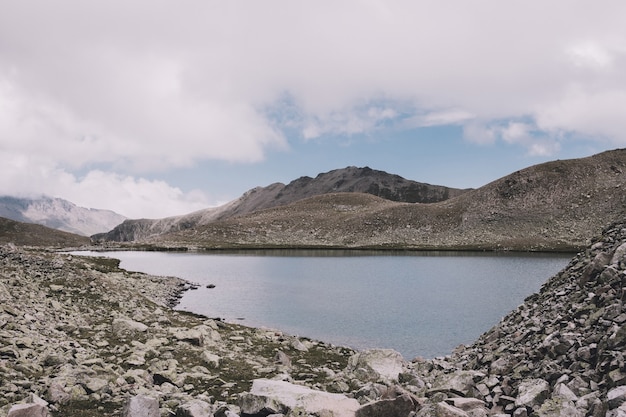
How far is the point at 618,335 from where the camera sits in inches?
531

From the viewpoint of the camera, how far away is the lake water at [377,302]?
36.3 m

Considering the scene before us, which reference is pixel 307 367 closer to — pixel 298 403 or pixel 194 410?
pixel 298 403

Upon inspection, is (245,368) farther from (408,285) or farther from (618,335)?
(408,285)

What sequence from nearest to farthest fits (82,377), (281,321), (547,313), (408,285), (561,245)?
1. (82,377)
2. (547,313)
3. (281,321)
4. (408,285)
5. (561,245)

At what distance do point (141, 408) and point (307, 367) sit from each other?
41.1 feet

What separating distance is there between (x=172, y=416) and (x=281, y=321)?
29.9 meters

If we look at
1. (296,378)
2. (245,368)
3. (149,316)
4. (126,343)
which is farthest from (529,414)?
(149,316)

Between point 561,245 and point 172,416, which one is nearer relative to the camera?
point 172,416

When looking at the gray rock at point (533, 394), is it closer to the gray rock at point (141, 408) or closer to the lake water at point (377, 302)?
the gray rock at point (141, 408)

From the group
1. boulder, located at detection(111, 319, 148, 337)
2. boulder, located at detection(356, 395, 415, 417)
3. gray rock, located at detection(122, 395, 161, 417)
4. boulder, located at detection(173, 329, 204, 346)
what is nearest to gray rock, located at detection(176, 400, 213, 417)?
gray rock, located at detection(122, 395, 161, 417)

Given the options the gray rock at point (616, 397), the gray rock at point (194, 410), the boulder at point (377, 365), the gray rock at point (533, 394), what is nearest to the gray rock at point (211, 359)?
the boulder at point (377, 365)

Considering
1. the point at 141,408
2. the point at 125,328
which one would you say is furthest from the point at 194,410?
the point at 125,328

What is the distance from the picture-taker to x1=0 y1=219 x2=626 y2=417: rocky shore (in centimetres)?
1301

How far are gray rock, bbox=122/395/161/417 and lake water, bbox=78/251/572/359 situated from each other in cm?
2099
